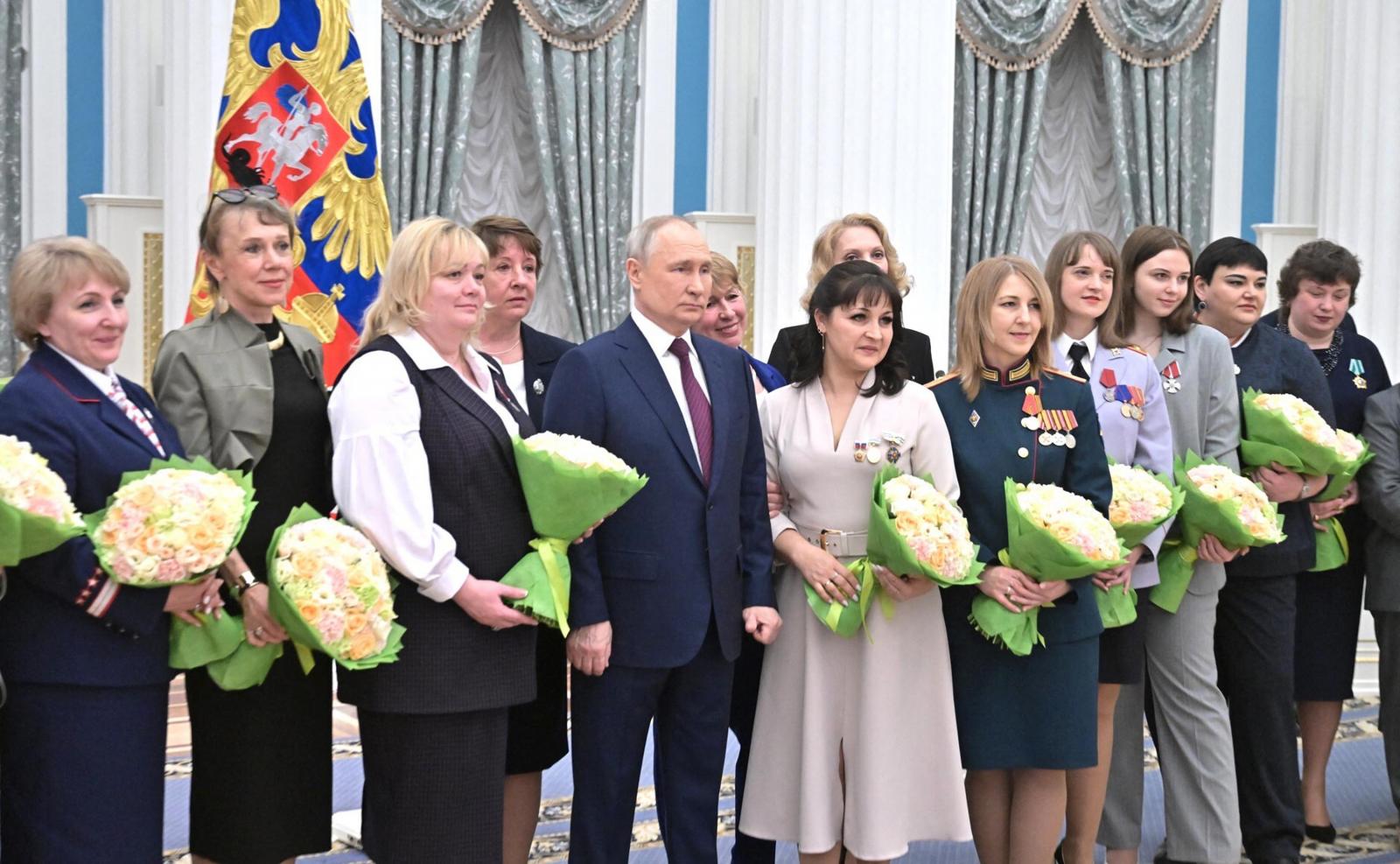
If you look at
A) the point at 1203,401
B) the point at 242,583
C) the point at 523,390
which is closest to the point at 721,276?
the point at 523,390

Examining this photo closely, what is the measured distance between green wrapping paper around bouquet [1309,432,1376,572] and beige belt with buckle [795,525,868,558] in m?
1.72

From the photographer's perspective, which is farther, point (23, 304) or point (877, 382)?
point (877, 382)

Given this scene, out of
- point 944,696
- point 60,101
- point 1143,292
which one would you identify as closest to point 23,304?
point 944,696

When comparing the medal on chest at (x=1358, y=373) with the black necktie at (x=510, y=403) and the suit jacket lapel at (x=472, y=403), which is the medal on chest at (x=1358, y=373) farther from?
the suit jacket lapel at (x=472, y=403)

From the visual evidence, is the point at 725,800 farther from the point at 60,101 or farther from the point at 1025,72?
the point at 1025,72

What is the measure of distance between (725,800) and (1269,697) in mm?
1701

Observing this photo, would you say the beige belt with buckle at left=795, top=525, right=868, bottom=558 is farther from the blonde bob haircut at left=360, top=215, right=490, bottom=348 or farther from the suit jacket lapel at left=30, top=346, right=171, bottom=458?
the suit jacket lapel at left=30, top=346, right=171, bottom=458

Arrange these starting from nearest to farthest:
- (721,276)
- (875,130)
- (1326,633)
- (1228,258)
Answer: (1228,258) < (721,276) < (1326,633) < (875,130)

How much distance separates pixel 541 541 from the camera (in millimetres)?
3121

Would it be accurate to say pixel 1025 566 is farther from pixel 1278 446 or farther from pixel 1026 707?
pixel 1278 446

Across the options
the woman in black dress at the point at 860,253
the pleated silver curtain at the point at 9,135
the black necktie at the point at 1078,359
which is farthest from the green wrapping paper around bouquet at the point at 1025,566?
the pleated silver curtain at the point at 9,135

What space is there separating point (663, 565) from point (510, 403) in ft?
1.60

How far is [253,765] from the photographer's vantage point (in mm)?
3117

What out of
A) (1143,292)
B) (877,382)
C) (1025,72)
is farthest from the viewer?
(1025,72)
